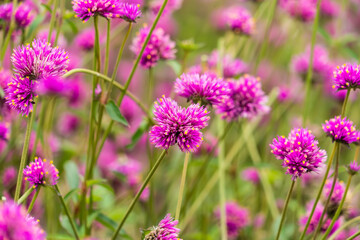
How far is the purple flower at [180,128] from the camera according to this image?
3.00 feet

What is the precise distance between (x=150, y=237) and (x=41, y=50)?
1.36 feet

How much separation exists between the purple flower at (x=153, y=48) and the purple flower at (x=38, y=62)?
1.22 feet

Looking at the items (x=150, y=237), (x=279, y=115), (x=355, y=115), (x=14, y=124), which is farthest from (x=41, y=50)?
(x=355, y=115)

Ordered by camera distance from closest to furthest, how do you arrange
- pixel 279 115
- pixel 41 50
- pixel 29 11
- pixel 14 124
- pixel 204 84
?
pixel 41 50
pixel 204 84
pixel 29 11
pixel 14 124
pixel 279 115

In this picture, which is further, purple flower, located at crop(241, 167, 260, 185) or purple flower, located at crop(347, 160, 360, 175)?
purple flower, located at crop(241, 167, 260, 185)

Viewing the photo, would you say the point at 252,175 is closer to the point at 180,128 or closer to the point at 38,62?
the point at 180,128

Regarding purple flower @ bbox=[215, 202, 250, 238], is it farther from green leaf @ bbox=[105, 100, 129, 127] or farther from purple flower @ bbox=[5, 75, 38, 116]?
purple flower @ bbox=[5, 75, 38, 116]

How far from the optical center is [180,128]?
91 centimetres

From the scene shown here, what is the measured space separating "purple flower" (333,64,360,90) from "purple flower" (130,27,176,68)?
1.57 feet

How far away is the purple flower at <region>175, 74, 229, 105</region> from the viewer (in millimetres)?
1023

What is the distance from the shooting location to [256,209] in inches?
74.2

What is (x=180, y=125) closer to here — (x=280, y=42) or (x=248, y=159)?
(x=248, y=159)

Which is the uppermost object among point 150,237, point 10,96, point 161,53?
point 161,53

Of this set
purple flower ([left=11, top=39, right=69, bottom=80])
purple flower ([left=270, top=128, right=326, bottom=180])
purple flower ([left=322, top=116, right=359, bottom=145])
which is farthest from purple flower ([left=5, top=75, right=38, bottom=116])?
purple flower ([left=322, top=116, right=359, bottom=145])
